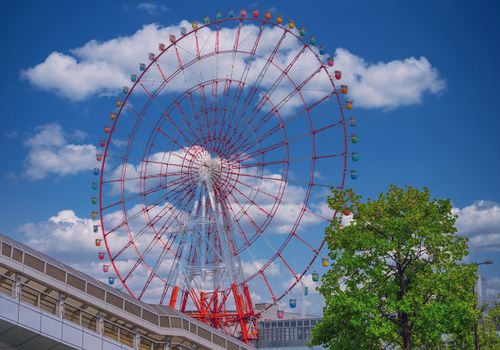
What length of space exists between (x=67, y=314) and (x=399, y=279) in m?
17.9

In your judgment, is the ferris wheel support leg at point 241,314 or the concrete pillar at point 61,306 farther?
the ferris wheel support leg at point 241,314

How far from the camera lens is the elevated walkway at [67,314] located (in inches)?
862

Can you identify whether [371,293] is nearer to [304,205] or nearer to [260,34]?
[304,205]

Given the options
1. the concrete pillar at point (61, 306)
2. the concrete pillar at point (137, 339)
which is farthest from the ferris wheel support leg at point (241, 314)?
the concrete pillar at point (61, 306)

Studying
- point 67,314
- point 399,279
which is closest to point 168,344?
point 67,314

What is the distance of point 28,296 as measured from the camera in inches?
891

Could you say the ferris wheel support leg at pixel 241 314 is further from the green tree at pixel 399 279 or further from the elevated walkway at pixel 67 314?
the elevated walkway at pixel 67 314

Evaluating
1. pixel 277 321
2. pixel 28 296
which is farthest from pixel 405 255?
pixel 277 321

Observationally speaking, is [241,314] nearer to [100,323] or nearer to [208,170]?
[208,170]

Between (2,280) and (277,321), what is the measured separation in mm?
82940

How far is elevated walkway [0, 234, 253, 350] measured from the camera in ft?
71.8

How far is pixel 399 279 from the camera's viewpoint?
35094 millimetres

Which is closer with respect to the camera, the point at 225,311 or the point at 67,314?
the point at 67,314

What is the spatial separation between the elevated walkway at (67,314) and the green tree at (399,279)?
36.5ft
